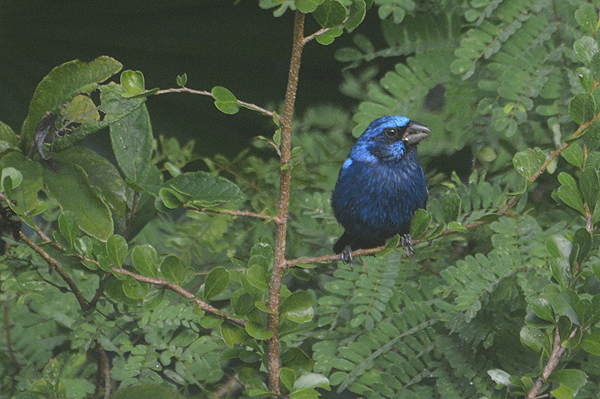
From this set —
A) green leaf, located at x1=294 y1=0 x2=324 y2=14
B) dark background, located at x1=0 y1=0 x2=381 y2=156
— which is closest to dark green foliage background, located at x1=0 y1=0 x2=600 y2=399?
green leaf, located at x1=294 y1=0 x2=324 y2=14

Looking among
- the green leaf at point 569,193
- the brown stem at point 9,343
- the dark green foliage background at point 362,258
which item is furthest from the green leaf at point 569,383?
the brown stem at point 9,343

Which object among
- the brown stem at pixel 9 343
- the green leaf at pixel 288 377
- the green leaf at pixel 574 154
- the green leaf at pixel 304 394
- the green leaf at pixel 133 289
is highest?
the green leaf at pixel 574 154

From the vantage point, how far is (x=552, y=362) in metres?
0.80

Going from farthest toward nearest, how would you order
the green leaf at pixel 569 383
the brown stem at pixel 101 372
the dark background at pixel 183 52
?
1. the dark background at pixel 183 52
2. the brown stem at pixel 101 372
3. the green leaf at pixel 569 383

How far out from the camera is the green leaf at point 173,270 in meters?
0.86

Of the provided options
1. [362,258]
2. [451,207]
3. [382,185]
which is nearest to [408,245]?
[362,258]

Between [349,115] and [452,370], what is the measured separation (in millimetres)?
993

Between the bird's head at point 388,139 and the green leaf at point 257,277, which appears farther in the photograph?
the bird's head at point 388,139

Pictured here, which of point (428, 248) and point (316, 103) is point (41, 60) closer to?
point (316, 103)

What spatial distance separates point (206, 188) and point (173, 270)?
0.38 feet

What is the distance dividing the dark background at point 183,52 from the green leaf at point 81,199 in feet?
3.11

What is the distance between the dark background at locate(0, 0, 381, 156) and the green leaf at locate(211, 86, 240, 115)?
115 centimetres

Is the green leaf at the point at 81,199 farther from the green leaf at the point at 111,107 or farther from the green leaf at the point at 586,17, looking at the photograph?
the green leaf at the point at 586,17

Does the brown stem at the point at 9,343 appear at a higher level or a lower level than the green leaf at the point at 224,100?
lower
